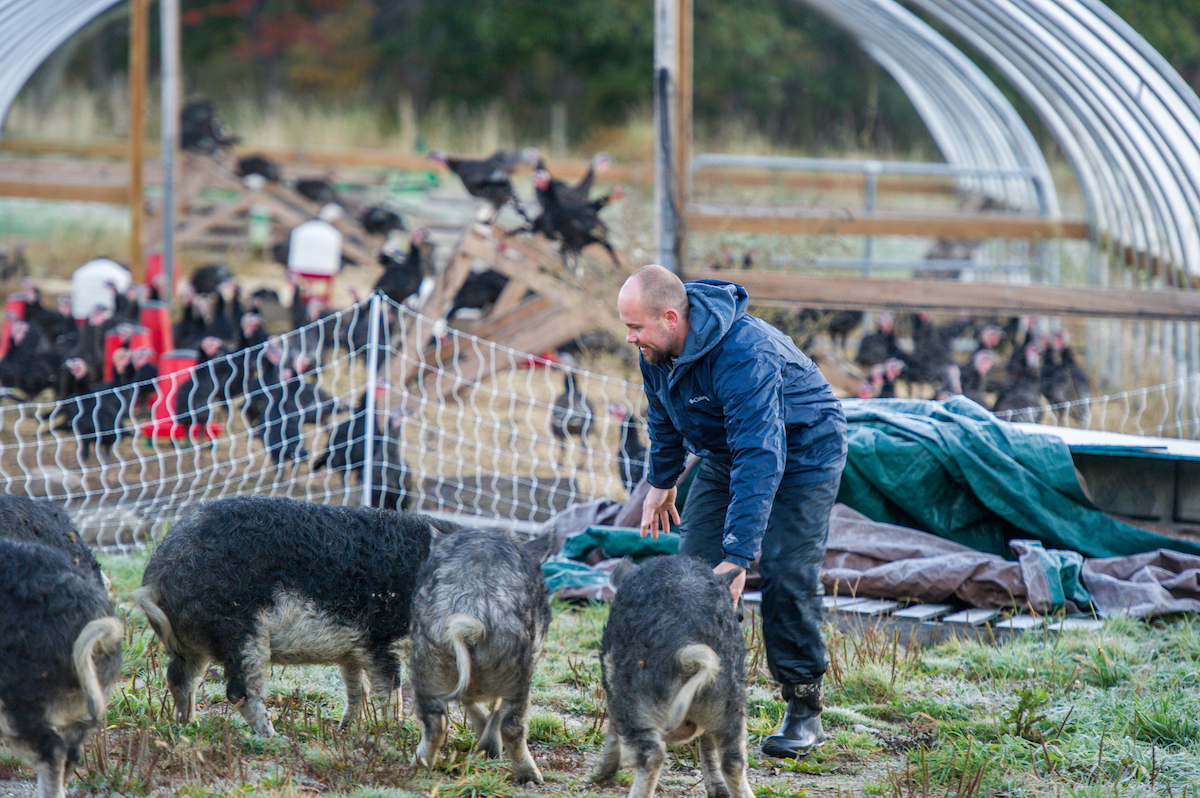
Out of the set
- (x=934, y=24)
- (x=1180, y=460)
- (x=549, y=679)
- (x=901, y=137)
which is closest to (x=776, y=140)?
(x=901, y=137)

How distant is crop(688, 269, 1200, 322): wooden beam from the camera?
624 cm

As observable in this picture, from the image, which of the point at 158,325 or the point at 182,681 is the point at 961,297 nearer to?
the point at 182,681

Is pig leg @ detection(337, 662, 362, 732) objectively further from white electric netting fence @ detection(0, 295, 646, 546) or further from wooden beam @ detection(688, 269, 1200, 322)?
wooden beam @ detection(688, 269, 1200, 322)

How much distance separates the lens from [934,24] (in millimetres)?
21344

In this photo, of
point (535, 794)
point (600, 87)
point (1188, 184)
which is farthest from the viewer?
point (600, 87)

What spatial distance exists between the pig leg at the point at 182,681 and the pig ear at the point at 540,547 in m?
0.98

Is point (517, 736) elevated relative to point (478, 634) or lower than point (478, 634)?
lower

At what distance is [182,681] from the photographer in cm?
324

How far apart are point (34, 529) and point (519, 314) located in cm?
467

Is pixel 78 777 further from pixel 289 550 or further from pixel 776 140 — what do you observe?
pixel 776 140

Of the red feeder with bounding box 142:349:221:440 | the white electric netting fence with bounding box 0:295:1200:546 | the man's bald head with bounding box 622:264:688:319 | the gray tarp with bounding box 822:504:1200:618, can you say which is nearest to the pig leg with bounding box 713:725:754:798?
the man's bald head with bounding box 622:264:688:319

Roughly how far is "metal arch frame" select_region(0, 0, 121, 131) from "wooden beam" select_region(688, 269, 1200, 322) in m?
7.69

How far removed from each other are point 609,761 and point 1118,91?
20.6 ft

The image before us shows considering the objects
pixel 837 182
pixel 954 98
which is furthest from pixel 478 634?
pixel 837 182
